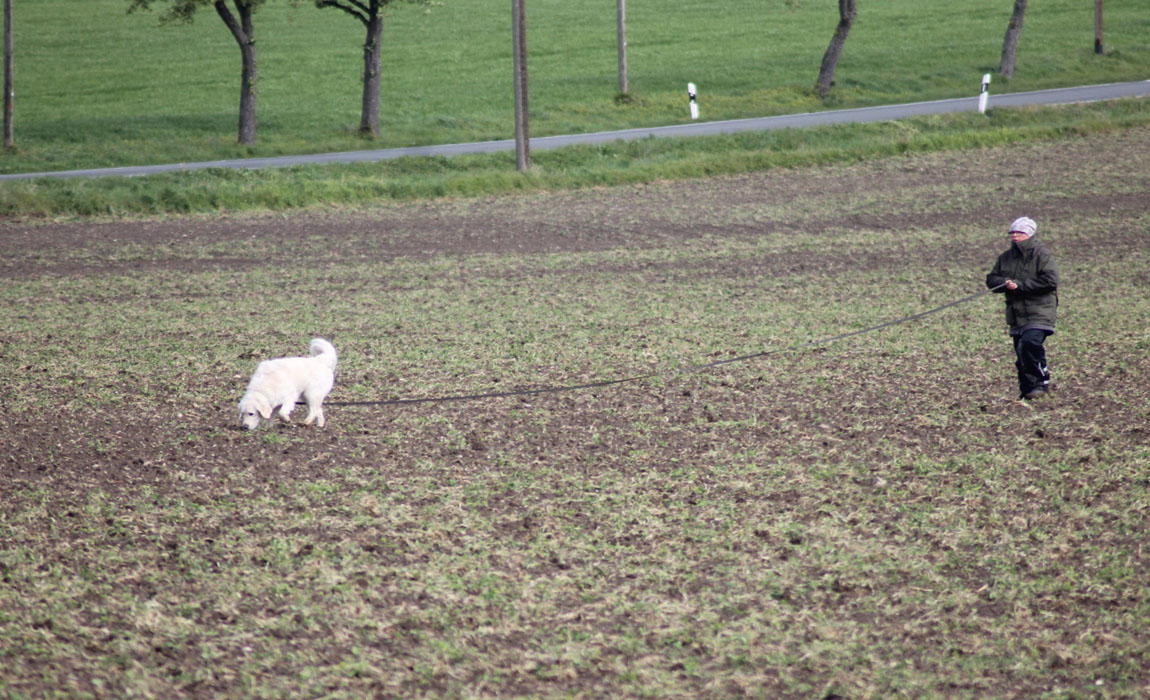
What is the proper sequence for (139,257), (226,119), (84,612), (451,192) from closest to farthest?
(84,612) < (139,257) < (451,192) < (226,119)

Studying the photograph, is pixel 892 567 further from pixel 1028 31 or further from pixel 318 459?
pixel 1028 31

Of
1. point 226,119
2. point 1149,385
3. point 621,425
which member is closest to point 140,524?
point 621,425

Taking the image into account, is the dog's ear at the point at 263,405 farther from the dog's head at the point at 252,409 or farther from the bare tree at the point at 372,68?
the bare tree at the point at 372,68

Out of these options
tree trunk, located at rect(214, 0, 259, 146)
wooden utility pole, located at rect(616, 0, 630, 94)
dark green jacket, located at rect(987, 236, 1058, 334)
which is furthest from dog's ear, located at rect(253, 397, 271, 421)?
wooden utility pole, located at rect(616, 0, 630, 94)

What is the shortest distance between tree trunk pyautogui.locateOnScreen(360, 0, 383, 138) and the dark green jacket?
28.1 meters

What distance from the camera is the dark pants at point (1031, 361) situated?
10.8 m

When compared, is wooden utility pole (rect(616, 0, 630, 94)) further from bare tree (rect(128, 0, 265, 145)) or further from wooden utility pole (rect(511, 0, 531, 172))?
wooden utility pole (rect(511, 0, 531, 172))

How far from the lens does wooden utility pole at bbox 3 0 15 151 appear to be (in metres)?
34.9

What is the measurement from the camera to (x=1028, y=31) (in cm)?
5725

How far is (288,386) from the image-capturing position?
9.44 m

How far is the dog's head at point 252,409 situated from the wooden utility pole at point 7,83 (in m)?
30.4

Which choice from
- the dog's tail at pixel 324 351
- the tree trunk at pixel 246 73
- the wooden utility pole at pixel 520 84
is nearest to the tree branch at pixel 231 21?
the tree trunk at pixel 246 73

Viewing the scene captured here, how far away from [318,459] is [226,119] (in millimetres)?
33783

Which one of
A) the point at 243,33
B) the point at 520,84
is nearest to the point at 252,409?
the point at 520,84
